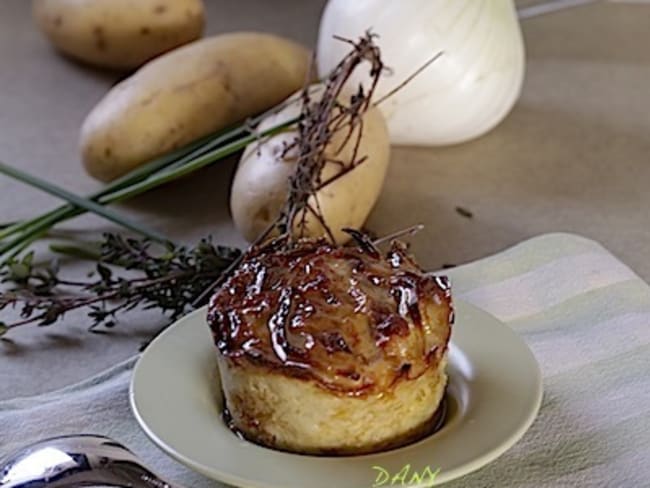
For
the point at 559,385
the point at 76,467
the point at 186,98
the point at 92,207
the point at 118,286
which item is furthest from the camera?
the point at 186,98

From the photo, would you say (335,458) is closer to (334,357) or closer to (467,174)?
(334,357)

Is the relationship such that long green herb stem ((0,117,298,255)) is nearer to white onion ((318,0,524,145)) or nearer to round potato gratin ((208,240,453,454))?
white onion ((318,0,524,145))

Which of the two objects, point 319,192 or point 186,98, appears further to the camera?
point 186,98

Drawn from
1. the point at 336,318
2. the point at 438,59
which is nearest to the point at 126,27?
the point at 438,59

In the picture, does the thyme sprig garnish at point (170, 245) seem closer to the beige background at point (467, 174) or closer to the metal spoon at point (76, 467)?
the beige background at point (467, 174)

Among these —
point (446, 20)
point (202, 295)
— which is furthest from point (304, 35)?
point (202, 295)

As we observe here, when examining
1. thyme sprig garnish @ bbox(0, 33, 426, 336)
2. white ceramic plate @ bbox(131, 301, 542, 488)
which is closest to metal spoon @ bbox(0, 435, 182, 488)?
white ceramic plate @ bbox(131, 301, 542, 488)

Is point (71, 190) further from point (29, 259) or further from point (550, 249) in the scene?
point (550, 249)
